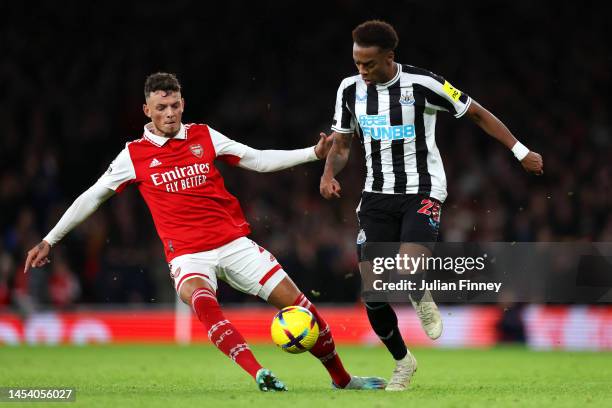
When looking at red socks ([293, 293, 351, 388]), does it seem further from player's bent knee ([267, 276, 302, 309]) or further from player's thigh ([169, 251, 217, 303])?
player's thigh ([169, 251, 217, 303])

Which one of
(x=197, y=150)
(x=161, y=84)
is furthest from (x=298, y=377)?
(x=161, y=84)

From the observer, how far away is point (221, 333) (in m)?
6.87

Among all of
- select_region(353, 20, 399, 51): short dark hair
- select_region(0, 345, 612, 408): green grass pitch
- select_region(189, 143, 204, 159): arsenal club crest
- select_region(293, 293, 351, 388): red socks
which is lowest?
select_region(0, 345, 612, 408): green grass pitch

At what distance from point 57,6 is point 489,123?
1428 cm

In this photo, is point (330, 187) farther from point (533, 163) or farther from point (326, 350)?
point (533, 163)

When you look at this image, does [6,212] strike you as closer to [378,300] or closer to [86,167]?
[86,167]

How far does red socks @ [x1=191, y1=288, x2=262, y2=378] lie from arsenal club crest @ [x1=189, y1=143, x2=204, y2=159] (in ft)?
3.20

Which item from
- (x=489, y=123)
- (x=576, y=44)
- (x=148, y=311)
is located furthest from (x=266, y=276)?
(x=576, y=44)

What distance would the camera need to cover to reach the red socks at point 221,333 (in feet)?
22.2

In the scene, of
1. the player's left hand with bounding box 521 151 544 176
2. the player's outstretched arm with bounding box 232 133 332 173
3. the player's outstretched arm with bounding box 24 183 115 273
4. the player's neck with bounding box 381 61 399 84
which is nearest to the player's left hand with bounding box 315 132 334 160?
the player's outstretched arm with bounding box 232 133 332 173

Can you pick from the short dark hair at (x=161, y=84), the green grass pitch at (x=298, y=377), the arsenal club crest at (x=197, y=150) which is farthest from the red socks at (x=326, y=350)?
the short dark hair at (x=161, y=84)

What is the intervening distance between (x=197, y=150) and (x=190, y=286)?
97cm

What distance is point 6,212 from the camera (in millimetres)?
16172

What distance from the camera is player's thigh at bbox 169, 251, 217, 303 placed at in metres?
7.11
